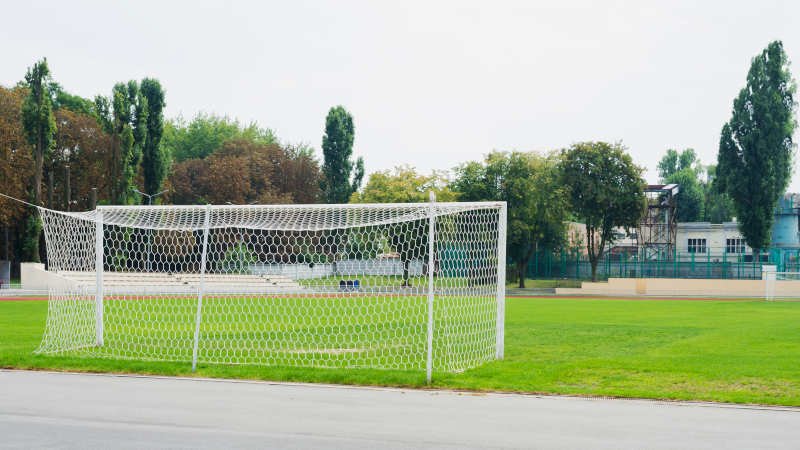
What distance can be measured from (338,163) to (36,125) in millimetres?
23610

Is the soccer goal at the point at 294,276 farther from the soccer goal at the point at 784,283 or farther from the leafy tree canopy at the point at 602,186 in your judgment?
the leafy tree canopy at the point at 602,186

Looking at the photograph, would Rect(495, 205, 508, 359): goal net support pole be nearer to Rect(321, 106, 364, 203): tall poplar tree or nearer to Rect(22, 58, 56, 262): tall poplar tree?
Rect(22, 58, 56, 262): tall poplar tree

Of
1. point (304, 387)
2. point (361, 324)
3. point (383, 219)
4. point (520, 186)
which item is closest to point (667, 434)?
point (304, 387)

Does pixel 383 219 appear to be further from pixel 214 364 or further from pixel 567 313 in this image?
pixel 567 313

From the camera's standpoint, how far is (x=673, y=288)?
156ft

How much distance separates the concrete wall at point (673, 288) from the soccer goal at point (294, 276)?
3134cm

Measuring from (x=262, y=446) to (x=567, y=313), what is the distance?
21946 mm

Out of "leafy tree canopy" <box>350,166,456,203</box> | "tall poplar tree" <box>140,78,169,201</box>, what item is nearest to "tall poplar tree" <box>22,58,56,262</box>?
"tall poplar tree" <box>140,78,169,201</box>

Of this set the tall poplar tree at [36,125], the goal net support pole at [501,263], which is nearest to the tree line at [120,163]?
the tall poplar tree at [36,125]

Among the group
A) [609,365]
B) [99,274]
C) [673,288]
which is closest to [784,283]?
[673,288]

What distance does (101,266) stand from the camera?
1488 cm

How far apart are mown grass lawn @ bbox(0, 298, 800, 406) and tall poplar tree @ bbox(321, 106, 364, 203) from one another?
44.6 m

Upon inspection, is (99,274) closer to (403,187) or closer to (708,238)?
(403,187)

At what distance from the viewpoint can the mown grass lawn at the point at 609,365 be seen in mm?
11156
